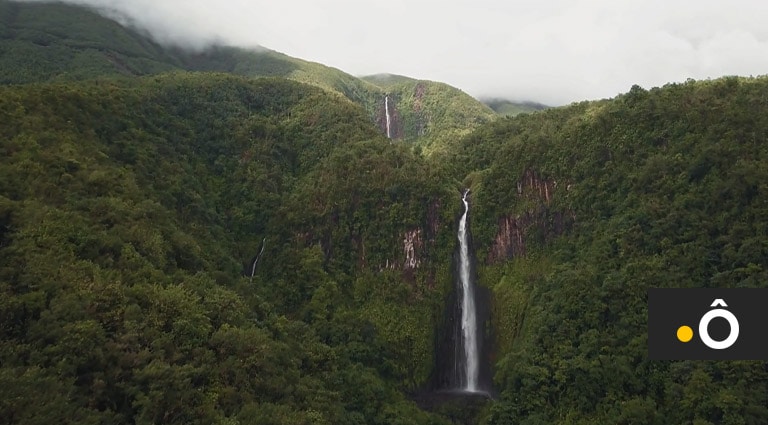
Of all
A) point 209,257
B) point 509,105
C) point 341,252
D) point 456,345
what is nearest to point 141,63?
point 209,257

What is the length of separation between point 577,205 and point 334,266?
17468mm

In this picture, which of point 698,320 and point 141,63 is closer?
point 698,320

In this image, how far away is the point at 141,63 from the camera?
72.1 m

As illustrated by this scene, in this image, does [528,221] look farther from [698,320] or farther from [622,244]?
[698,320]

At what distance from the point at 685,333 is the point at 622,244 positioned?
1797 centimetres

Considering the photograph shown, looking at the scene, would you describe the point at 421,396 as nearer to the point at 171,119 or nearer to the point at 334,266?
the point at 334,266

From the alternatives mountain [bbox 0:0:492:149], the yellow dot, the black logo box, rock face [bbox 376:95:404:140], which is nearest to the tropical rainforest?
mountain [bbox 0:0:492:149]

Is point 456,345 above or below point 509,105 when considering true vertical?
below

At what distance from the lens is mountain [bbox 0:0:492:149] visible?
188 ft

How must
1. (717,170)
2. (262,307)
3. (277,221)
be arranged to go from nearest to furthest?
1. (717,170)
2. (262,307)
3. (277,221)

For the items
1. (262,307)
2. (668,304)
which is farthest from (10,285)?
(668,304)

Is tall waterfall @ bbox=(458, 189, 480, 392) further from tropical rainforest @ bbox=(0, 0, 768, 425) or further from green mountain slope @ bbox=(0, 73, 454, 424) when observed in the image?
green mountain slope @ bbox=(0, 73, 454, 424)

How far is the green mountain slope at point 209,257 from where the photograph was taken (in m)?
16.3

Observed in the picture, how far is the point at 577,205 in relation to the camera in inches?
1289
